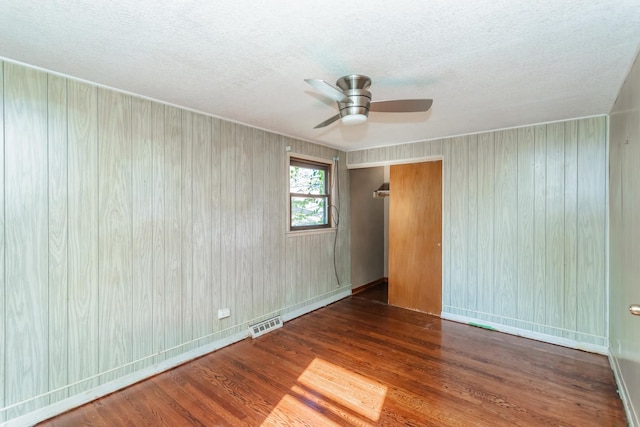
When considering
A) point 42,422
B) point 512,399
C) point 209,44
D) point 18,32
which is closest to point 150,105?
point 18,32

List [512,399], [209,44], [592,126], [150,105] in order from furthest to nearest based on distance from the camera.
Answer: [592,126]
[150,105]
[512,399]
[209,44]

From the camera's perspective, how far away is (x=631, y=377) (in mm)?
1935

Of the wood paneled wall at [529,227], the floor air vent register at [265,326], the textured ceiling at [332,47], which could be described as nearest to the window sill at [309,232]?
the floor air vent register at [265,326]

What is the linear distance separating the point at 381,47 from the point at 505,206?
8.94ft

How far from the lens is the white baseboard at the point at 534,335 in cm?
302

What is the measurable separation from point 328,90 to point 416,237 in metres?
3.08

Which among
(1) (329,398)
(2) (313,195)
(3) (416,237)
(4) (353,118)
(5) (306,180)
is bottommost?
(1) (329,398)

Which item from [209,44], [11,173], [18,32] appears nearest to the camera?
[18,32]

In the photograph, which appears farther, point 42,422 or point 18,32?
point 42,422

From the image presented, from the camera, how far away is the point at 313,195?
172 inches

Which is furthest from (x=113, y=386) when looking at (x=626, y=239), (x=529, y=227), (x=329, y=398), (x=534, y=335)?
(x=529, y=227)

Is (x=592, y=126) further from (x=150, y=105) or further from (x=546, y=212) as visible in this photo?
(x=150, y=105)

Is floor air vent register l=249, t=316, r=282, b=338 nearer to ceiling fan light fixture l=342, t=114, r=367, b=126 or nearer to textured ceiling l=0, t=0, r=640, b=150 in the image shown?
textured ceiling l=0, t=0, r=640, b=150

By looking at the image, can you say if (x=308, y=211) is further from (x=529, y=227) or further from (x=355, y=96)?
(x=529, y=227)
